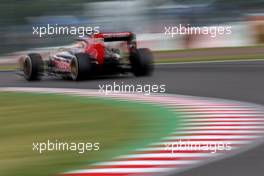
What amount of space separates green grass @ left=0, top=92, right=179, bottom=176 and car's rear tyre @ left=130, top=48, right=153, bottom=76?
3.31 meters

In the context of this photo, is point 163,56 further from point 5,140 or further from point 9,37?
point 5,140

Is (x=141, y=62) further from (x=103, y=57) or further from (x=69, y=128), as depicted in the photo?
(x=69, y=128)

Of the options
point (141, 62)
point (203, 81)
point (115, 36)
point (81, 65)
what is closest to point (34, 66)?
point (81, 65)

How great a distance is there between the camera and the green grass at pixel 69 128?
23.9 feet

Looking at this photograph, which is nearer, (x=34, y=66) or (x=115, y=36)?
(x=115, y=36)

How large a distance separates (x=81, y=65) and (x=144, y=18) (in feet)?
40.5

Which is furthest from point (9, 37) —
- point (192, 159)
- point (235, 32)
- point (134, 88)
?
point (192, 159)

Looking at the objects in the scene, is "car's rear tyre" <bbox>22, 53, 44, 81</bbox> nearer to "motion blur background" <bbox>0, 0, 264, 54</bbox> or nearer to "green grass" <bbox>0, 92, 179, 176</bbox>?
"green grass" <bbox>0, 92, 179, 176</bbox>

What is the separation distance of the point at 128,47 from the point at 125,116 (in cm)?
596

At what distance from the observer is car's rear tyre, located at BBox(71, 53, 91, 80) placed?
16250 mm

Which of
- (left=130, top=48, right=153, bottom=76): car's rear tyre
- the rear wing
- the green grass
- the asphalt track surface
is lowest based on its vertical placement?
the asphalt track surface

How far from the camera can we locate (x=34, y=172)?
670cm

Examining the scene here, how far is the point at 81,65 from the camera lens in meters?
16.2

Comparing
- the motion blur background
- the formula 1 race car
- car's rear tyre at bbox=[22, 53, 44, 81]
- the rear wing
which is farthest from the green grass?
the motion blur background
